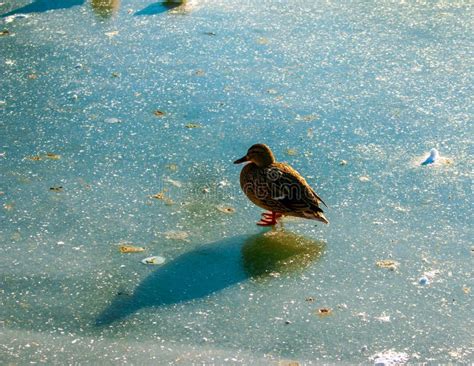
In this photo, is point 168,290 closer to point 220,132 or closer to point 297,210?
point 297,210

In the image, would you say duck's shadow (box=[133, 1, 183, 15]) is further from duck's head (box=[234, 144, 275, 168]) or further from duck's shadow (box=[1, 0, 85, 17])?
duck's head (box=[234, 144, 275, 168])

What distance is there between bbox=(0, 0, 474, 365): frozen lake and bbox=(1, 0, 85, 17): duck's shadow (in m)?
0.03

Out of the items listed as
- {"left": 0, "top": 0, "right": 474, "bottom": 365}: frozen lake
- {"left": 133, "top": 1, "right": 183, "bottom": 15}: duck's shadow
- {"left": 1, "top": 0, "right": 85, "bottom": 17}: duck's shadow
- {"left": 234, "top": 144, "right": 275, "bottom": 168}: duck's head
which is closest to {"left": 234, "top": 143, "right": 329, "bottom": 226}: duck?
{"left": 234, "top": 144, "right": 275, "bottom": 168}: duck's head

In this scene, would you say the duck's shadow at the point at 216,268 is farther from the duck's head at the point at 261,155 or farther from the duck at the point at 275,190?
the duck's head at the point at 261,155

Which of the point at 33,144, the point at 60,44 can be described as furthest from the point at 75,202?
the point at 60,44

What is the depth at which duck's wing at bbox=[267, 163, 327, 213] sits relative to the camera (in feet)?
14.6

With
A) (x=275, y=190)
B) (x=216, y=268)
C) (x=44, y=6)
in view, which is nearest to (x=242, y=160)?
(x=275, y=190)

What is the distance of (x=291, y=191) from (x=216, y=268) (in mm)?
659

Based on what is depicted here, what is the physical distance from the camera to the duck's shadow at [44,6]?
7.27 meters

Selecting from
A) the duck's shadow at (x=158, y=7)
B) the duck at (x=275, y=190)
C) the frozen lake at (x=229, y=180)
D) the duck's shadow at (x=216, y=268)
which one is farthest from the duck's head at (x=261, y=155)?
the duck's shadow at (x=158, y=7)

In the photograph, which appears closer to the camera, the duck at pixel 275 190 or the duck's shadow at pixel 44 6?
the duck at pixel 275 190

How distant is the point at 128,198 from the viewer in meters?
4.77

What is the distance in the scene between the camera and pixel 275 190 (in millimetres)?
4566

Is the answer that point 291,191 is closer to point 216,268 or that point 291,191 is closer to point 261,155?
point 261,155
